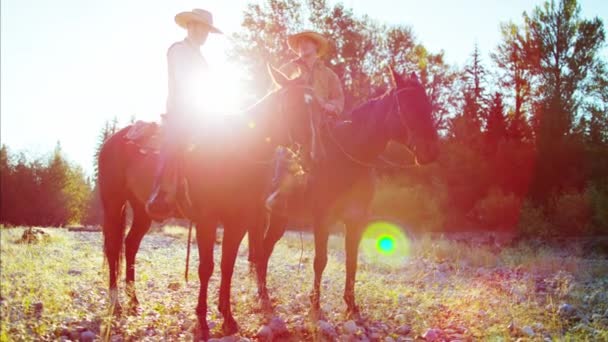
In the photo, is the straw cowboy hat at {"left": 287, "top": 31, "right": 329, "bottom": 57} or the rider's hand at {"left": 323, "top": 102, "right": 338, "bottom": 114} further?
the straw cowboy hat at {"left": 287, "top": 31, "right": 329, "bottom": 57}

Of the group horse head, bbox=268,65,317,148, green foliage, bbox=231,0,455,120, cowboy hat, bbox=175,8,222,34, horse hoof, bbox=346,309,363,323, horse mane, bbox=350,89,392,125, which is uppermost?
green foliage, bbox=231,0,455,120

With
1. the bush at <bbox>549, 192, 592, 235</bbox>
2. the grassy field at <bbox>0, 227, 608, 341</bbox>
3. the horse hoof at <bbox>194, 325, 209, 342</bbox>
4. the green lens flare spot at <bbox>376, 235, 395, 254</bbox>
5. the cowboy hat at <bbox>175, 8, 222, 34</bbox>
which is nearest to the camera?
the grassy field at <bbox>0, 227, 608, 341</bbox>

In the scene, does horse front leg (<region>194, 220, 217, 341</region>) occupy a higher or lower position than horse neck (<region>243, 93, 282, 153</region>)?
lower

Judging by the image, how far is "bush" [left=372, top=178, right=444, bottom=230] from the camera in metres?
22.2

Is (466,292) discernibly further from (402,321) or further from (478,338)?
(478,338)

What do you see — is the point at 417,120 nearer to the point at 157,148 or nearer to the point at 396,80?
the point at 396,80

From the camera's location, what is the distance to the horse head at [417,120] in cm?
641

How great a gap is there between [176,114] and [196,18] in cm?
118

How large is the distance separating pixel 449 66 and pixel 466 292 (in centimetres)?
2695

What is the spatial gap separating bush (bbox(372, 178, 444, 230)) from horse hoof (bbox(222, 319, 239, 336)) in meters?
17.4

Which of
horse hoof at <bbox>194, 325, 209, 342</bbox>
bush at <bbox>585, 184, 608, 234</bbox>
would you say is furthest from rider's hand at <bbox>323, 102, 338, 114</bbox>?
bush at <bbox>585, 184, 608, 234</bbox>

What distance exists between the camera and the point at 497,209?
20047 mm

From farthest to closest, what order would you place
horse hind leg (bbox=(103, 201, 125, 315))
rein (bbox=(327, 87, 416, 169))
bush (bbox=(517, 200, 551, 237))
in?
bush (bbox=(517, 200, 551, 237))
horse hind leg (bbox=(103, 201, 125, 315))
rein (bbox=(327, 87, 416, 169))

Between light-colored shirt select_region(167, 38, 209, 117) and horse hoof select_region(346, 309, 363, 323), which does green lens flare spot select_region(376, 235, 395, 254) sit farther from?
light-colored shirt select_region(167, 38, 209, 117)
